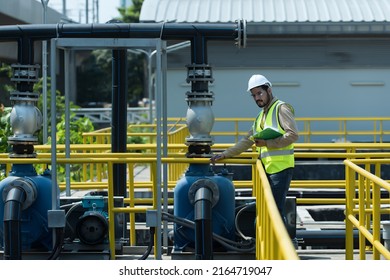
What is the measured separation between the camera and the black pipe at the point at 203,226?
8367 millimetres

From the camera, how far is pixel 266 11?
25.9 metres

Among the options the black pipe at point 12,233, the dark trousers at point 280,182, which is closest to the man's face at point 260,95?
the dark trousers at point 280,182

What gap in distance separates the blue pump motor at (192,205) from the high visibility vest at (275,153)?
2.09 feet

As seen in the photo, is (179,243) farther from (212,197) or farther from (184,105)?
(184,105)

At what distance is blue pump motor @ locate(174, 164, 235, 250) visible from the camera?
873 centimetres

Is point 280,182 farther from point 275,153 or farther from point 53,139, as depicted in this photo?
point 53,139

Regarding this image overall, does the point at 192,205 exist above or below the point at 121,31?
below

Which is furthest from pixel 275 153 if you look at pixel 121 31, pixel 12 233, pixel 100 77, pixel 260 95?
pixel 100 77

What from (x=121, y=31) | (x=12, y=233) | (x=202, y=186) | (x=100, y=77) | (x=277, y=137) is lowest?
(x=12, y=233)

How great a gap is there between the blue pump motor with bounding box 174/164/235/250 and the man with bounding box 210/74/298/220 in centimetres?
60

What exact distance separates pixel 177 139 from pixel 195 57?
341 inches

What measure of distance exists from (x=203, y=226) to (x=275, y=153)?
943 millimetres

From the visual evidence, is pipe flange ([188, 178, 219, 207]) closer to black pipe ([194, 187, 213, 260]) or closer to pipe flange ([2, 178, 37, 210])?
black pipe ([194, 187, 213, 260])
